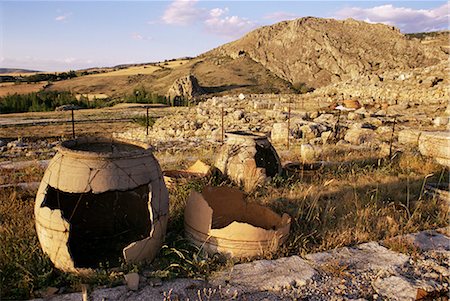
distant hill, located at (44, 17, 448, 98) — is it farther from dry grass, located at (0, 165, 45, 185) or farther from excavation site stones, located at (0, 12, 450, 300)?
excavation site stones, located at (0, 12, 450, 300)

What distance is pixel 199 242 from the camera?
358cm

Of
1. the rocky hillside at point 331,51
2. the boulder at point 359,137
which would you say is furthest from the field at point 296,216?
the rocky hillside at point 331,51

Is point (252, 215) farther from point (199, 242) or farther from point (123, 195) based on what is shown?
point (123, 195)

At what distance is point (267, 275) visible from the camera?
125 inches

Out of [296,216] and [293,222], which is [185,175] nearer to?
[296,216]

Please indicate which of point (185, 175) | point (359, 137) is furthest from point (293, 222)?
point (359, 137)

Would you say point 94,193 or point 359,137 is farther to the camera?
point 359,137

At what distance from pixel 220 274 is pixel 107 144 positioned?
183cm

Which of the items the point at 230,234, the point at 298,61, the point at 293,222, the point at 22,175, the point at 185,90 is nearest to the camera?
the point at 230,234

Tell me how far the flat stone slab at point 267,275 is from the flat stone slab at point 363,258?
0.23 m

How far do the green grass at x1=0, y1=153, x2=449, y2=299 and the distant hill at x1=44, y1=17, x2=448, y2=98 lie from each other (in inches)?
1318

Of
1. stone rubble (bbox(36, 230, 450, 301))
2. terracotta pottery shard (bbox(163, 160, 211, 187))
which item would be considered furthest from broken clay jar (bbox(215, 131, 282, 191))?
stone rubble (bbox(36, 230, 450, 301))

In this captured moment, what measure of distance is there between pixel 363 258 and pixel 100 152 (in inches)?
114

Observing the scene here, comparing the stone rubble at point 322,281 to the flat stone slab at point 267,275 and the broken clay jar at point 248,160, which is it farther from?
the broken clay jar at point 248,160
